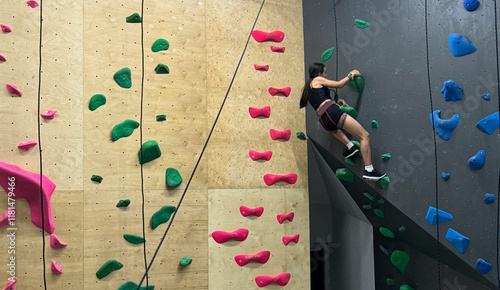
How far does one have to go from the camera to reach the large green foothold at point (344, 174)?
14.5ft

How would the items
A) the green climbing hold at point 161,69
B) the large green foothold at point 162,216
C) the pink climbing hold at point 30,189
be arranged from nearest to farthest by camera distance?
1. the pink climbing hold at point 30,189
2. the large green foothold at point 162,216
3. the green climbing hold at point 161,69

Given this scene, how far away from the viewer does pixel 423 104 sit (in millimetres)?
3777

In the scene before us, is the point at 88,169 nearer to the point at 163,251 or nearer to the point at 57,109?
the point at 57,109

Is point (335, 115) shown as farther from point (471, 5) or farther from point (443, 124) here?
point (471, 5)

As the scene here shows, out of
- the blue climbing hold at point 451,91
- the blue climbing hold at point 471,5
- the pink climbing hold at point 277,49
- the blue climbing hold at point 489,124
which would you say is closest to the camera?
the blue climbing hold at point 489,124

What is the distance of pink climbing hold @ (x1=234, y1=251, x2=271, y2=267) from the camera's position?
4574 millimetres

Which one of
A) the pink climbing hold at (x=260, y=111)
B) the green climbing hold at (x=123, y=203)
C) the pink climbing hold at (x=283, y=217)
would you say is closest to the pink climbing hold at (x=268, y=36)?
the pink climbing hold at (x=260, y=111)

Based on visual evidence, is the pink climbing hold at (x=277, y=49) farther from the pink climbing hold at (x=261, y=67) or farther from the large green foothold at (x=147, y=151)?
the large green foothold at (x=147, y=151)

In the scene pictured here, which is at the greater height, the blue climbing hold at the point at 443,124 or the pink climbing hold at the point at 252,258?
the blue climbing hold at the point at 443,124

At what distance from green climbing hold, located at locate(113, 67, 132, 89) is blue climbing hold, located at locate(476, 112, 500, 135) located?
276 cm

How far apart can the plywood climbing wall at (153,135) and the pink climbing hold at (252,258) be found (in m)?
0.05

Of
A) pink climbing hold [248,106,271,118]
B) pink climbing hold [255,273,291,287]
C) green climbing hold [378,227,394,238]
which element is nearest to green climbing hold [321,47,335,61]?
pink climbing hold [248,106,271,118]

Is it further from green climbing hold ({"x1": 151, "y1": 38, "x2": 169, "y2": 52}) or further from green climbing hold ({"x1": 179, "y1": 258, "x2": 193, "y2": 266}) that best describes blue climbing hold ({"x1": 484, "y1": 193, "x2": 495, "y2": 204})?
green climbing hold ({"x1": 151, "y1": 38, "x2": 169, "y2": 52})

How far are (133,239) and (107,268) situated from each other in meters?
0.31
